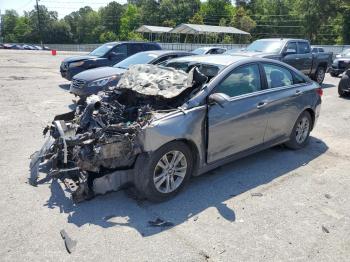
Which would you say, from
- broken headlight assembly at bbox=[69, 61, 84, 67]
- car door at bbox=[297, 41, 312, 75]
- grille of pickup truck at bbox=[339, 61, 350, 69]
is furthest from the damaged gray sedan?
grille of pickup truck at bbox=[339, 61, 350, 69]

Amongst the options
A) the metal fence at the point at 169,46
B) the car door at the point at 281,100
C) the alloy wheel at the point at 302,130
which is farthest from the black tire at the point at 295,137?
the metal fence at the point at 169,46

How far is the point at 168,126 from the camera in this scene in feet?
13.7

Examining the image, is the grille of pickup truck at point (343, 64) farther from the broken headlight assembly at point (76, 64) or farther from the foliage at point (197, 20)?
the foliage at point (197, 20)

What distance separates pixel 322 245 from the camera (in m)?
3.59

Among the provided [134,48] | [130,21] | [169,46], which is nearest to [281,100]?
[134,48]

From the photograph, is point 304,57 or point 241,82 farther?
point 304,57

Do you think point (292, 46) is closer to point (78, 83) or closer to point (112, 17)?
point (78, 83)

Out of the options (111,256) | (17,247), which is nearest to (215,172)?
(111,256)

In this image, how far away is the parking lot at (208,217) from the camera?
343 cm

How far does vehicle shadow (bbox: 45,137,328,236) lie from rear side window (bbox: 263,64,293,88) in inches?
51.6

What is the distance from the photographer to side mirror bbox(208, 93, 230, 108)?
4453 millimetres

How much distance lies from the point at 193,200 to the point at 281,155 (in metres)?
2.38

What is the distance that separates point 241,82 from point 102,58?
8910 mm

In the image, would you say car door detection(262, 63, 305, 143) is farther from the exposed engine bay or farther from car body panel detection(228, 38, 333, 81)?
car body panel detection(228, 38, 333, 81)
